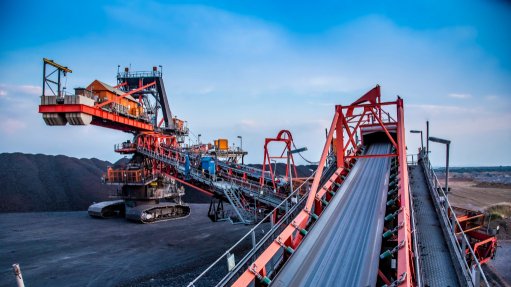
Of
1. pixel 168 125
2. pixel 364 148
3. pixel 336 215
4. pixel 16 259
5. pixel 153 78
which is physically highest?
pixel 153 78

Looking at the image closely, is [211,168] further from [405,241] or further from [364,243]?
[405,241]

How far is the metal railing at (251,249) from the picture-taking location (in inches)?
272

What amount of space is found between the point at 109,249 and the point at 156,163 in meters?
11.7

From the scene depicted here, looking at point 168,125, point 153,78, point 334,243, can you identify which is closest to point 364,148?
point 334,243

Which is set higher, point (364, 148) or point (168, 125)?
point (168, 125)

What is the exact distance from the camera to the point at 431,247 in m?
8.12

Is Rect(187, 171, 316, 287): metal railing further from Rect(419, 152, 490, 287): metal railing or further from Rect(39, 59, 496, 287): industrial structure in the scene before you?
Rect(419, 152, 490, 287): metal railing

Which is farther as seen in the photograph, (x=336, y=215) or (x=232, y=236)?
(x=232, y=236)

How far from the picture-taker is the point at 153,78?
3600 centimetres

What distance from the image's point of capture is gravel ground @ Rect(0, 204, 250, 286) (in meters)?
14.2

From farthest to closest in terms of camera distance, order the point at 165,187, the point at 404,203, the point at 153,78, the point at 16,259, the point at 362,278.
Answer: the point at 153,78 → the point at 165,187 → the point at 16,259 → the point at 404,203 → the point at 362,278

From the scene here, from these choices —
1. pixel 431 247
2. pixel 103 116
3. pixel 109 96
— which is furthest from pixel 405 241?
pixel 109 96

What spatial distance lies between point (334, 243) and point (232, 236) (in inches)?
594

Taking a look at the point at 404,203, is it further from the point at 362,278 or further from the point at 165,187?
the point at 165,187
